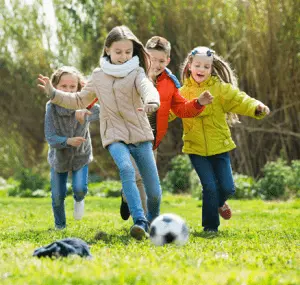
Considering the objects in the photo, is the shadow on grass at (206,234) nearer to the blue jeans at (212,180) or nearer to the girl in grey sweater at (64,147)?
the blue jeans at (212,180)

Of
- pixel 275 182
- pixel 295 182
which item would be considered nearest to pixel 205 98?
pixel 295 182

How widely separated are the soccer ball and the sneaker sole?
31 cm

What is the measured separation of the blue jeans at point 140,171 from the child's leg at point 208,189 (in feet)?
2.99

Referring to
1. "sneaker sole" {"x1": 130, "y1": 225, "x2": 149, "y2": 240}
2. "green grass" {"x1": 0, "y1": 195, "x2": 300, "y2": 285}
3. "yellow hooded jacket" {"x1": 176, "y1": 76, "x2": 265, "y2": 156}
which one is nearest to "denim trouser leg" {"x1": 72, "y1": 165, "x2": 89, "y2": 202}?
"green grass" {"x1": 0, "y1": 195, "x2": 300, "y2": 285}

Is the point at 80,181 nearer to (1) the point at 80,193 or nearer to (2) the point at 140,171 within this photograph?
(1) the point at 80,193

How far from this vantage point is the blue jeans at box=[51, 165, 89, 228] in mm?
7848

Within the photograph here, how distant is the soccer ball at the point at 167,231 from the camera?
5.46 metres

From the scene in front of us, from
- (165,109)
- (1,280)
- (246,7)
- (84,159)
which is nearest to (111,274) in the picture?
(1,280)

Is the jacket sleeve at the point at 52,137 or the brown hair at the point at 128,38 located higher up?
the brown hair at the point at 128,38

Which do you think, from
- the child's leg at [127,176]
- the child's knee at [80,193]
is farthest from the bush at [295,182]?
the child's leg at [127,176]

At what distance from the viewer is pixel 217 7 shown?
15391 millimetres

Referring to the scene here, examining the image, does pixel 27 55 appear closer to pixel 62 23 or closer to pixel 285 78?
pixel 62 23

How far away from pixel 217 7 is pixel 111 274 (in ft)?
39.8

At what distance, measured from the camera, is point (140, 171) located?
631cm
